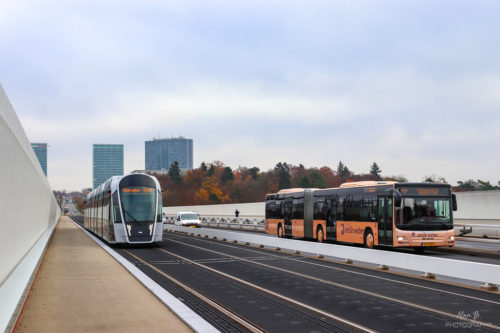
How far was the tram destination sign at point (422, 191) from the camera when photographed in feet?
82.0

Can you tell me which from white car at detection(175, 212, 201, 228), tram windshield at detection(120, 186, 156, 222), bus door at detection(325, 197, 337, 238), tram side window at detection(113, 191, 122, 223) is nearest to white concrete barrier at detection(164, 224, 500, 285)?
bus door at detection(325, 197, 337, 238)

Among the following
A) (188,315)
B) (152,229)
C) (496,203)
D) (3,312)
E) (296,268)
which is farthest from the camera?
(496,203)

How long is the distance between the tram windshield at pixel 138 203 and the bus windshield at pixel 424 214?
13.3m

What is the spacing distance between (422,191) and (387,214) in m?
1.74

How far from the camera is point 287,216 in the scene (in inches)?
1523

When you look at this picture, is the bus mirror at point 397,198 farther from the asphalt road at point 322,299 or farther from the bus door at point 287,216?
the bus door at point 287,216

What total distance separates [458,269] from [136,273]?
8927mm

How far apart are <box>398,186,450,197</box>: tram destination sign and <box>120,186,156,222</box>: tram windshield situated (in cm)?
1323

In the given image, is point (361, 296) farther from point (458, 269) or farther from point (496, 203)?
point (496, 203)

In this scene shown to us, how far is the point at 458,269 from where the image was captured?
50.8 feet

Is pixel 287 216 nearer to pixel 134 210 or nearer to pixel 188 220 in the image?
pixel 134 210

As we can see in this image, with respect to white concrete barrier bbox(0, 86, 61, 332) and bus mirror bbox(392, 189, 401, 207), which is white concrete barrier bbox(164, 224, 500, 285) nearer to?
bus mirror bbox(392, 189, 401, 207)

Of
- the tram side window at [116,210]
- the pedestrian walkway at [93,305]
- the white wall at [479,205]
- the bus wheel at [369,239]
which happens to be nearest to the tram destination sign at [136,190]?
the tram side window at [116,210]

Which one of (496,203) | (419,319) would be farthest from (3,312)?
(496,203)
